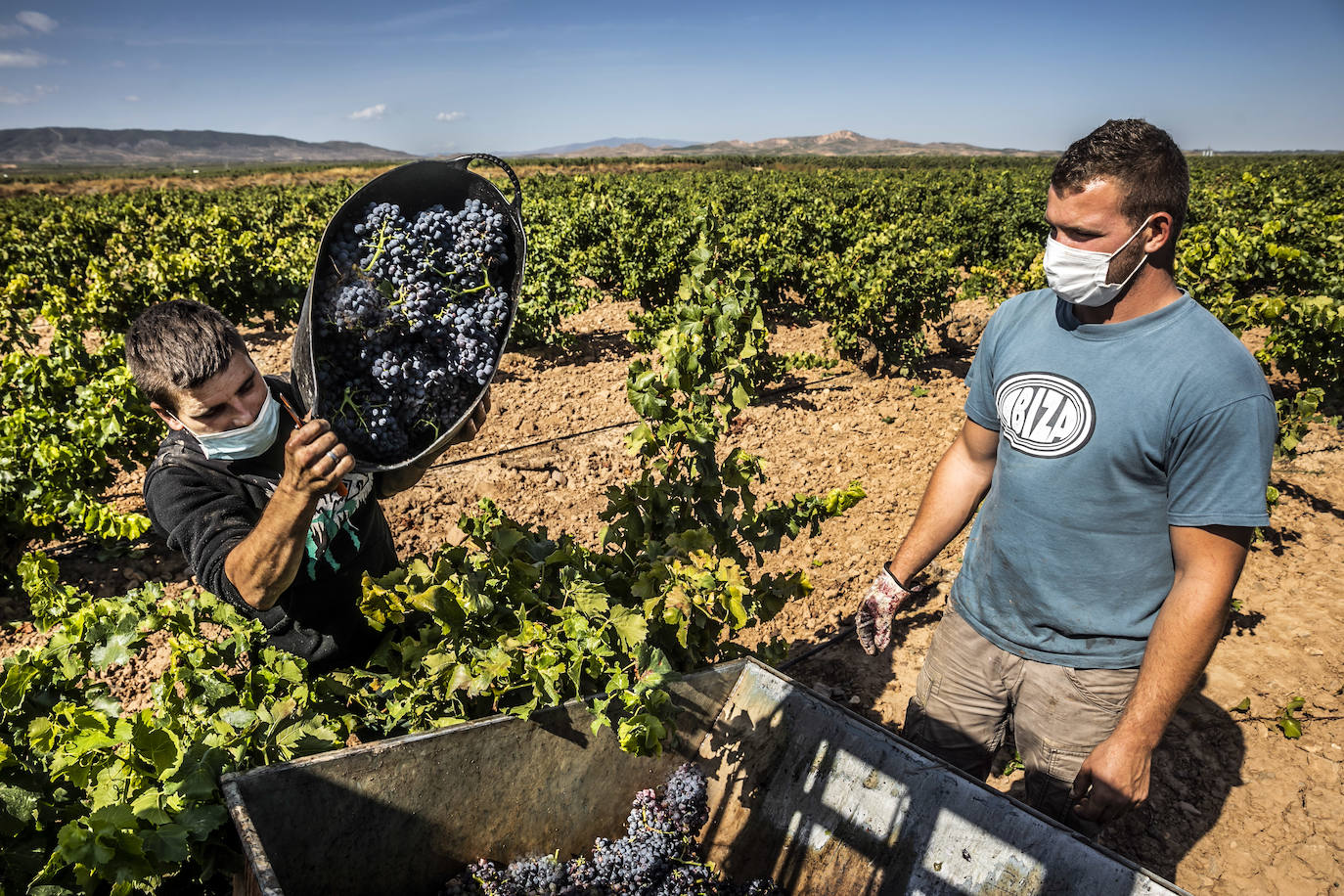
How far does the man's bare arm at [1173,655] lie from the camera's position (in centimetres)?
173

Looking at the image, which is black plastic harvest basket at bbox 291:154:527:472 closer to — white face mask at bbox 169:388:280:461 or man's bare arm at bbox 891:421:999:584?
white face mask at bbox 169:388:280:461

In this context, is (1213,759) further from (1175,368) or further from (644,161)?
(644,161)

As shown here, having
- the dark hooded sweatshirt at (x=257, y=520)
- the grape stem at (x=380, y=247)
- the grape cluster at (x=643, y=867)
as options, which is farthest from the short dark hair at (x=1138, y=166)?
the dark hooded sweatshirt at (x=257, y=520)

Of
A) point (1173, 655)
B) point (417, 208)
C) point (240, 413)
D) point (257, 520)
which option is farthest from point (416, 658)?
point (1173, 655)

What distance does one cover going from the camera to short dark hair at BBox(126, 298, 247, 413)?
1.92 metres

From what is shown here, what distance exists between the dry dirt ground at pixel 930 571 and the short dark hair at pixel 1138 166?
1.38 m

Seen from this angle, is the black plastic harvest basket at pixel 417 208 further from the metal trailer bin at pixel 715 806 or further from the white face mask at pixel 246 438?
the metal trailer bin at pixel 715 806

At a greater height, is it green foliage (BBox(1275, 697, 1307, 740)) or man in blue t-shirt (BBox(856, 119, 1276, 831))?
man in blue t-shirt (BBox(856, 119, 1276, 831))

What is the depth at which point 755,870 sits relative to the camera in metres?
2.25

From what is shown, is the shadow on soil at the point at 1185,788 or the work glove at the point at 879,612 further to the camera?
the shadow on soil at the point at 1185,788

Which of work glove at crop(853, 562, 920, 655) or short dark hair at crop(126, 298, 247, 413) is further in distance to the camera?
work glove at crop(853, 562, 920, 655)

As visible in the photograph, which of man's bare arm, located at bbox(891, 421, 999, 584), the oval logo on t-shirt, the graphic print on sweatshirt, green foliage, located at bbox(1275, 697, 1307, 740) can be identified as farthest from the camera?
green foliage, located at bbox(1275, 697, 1307, 740)

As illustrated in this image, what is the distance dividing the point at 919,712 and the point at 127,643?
2.43 metres

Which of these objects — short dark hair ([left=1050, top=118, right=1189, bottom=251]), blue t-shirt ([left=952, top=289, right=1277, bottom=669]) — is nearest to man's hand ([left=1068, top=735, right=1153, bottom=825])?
blue t-shirt ([left=952, top=289, right=1277, bottom=669])
